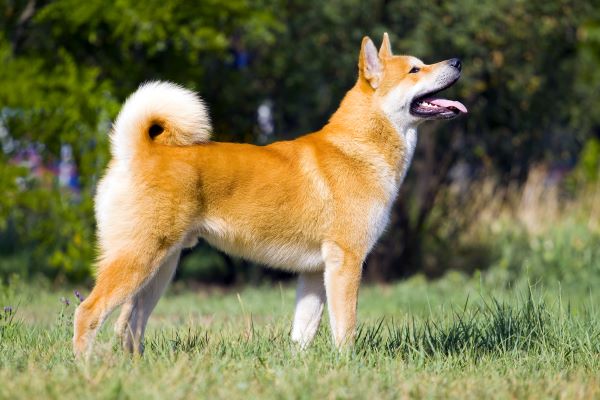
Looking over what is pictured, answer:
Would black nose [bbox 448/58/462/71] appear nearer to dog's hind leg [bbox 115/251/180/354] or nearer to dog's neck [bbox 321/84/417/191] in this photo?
dog's neck [bbox 321/84/417/191]

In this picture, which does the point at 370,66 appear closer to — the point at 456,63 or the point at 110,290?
the point at 456,63

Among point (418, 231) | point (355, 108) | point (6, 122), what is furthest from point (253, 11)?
point (355, 108)

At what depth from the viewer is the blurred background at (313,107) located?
381 inches

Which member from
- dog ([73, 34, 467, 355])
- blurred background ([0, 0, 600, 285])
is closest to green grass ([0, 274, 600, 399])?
dog ([73, 34, 467, 355])

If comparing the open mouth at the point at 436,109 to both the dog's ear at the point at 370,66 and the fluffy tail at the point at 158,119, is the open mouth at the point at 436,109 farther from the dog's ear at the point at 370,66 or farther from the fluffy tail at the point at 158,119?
the fluffy tail at the point at 158,119

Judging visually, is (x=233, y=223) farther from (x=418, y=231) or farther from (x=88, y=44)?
(x=418, y=231)

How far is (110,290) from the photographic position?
4.84 meters

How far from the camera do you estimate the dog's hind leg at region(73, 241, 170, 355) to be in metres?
4.84

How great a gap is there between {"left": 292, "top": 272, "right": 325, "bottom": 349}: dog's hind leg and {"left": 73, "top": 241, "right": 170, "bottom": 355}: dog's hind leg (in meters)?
1.12

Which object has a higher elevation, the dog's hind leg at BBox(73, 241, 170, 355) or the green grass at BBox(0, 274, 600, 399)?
the dog's hind leg at BBox(73, 241, 170, 355)

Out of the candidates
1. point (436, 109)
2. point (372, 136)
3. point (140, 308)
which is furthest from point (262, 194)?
point (436, 109)

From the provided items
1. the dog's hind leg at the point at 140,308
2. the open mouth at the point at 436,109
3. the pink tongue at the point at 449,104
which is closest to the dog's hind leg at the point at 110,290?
the dog's hind leg at the point at 140,308

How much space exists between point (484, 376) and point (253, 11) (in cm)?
638

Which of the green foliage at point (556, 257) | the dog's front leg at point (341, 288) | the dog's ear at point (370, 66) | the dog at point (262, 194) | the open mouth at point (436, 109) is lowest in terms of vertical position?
the green foliage at point (556, 257)
